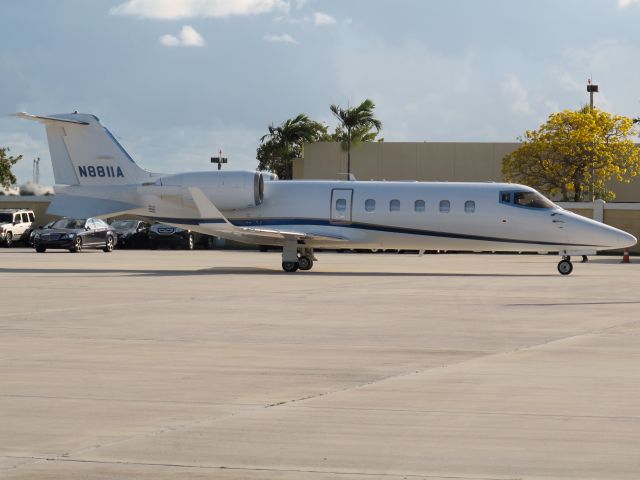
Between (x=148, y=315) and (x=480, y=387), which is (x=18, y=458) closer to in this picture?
(x=480, y=387)

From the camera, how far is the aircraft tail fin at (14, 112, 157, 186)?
119 ft

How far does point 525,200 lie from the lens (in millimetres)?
34219

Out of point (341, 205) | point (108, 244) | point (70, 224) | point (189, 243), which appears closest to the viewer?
point (341, 205)

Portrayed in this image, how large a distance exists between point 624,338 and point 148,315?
7687 mm

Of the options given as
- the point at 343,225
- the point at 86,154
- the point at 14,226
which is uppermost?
the point at 86,154

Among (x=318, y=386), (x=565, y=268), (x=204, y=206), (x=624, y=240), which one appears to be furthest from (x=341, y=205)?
(x=318, y=386)

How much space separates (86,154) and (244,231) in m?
6.31

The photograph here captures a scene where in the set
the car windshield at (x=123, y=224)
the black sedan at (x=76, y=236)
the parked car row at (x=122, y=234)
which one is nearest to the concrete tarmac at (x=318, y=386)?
the black sedan at (x=76, y=236)

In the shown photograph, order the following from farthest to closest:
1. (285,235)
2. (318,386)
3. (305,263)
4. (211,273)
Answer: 1. (305,263)
2. (285,235)
3. (211,273)
4. (318,386)

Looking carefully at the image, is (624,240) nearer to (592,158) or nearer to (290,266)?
(290,266)

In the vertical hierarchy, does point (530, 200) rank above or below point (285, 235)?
above

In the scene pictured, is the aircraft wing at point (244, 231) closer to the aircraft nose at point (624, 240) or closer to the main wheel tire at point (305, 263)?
the main wheel tire at point (305, 263)

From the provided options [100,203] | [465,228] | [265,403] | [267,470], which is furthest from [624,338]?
[100,203]

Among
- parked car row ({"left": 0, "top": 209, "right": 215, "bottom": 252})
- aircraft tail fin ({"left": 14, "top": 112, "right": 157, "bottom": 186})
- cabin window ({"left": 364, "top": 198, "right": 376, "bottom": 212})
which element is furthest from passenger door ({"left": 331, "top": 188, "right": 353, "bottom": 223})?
parked car row ({"left": 0, "top": 209, "right": 215, "bottom": 252})
